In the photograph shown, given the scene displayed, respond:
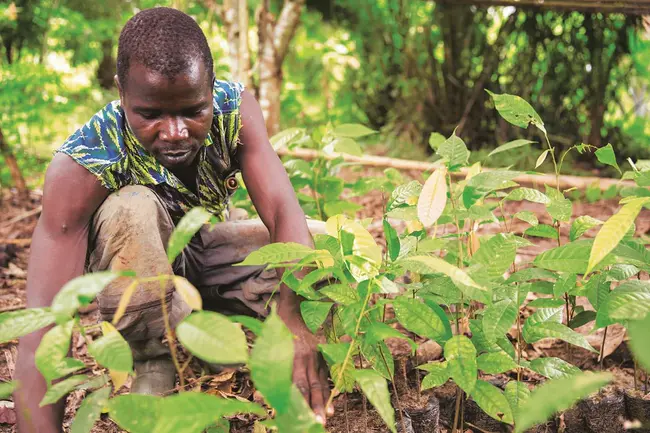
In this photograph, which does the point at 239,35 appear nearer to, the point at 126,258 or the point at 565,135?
the point at 565,135

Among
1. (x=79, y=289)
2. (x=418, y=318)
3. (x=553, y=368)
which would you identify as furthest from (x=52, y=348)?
(x=553, y=368)

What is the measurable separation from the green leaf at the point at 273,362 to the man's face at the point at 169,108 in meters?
0.81

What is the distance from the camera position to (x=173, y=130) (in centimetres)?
158

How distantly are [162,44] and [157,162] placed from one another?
409 mm

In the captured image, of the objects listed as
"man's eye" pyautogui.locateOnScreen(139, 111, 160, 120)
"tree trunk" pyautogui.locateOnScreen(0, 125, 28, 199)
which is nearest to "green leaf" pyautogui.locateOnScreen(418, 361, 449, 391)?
"man's eye" pyautogui.locateOnScreen(139, 111, 160, 120)

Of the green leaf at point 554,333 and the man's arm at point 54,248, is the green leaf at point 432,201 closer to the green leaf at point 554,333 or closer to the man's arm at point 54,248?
the green leaf at point 554,333

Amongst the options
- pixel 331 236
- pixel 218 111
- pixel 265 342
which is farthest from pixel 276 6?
pixel 265 342

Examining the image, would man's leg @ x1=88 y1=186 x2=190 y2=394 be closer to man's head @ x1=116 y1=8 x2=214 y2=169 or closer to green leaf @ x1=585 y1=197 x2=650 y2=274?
man's head @ x1=116 y1=8 x2=214 y2=169

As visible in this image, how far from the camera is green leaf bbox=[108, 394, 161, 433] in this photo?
1.06 meters

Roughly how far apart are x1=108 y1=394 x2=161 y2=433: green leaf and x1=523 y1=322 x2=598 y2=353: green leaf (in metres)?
0.79

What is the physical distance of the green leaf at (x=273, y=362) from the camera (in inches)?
34.7

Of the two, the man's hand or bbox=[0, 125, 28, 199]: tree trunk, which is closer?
the man's hand

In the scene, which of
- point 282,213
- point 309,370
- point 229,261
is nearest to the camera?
point 309,370

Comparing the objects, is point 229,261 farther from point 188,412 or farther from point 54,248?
point 188,412
